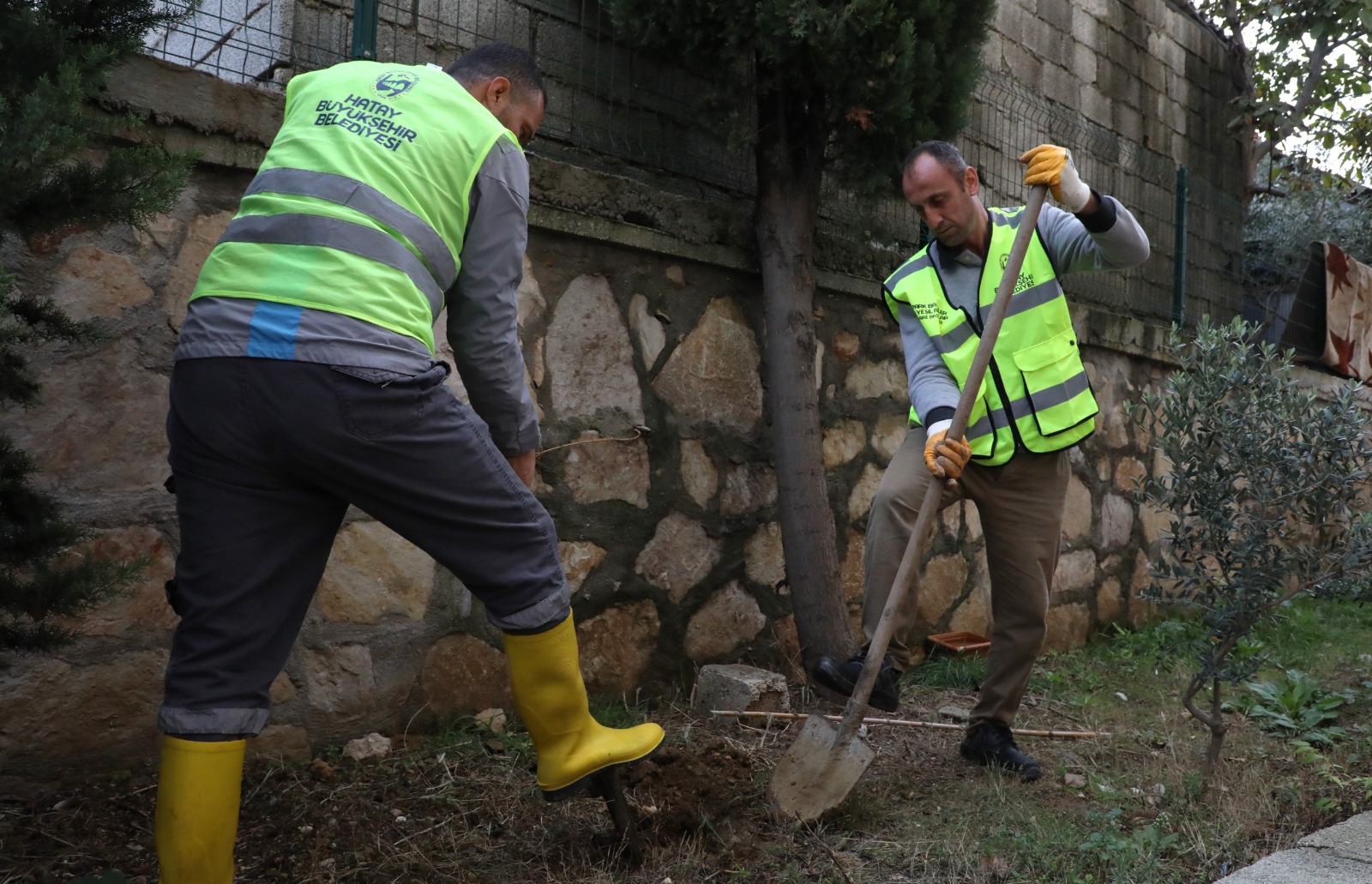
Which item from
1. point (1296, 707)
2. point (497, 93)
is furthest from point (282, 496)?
point (1296, 707)

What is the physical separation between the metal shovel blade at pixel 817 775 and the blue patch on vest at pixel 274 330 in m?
1.57

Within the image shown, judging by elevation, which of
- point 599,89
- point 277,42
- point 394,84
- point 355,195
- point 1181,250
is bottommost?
point 355,195

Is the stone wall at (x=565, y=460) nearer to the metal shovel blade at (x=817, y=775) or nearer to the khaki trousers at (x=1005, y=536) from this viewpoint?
→ the khaki trousers at (x=1005, y=536)

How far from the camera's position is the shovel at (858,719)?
277 centimetres

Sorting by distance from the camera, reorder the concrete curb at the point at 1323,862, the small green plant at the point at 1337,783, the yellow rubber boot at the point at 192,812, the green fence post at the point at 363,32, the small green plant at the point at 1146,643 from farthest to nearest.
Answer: the small green plant at the point at 1146,643
the green fence post at the point at 363,32
the small green plant at the point at 1337,783
the concrete curb at the point at 1323,862
the yellow rubber boot at the point at 192,812

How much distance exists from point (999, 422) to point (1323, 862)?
1.41 metres

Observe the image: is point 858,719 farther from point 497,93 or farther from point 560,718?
point 497,93

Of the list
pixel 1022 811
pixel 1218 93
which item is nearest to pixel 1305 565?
pixel 1022 811

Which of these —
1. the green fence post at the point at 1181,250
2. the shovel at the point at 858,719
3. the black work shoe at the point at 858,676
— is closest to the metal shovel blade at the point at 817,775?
the shovel at the point at 858,719

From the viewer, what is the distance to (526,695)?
2.22 m

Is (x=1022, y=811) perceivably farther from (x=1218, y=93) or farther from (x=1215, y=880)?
(x=1218, y=93)

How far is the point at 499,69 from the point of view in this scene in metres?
2.52

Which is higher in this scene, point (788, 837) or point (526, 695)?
point (526, 695)

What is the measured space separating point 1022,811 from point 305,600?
71.4 inches
